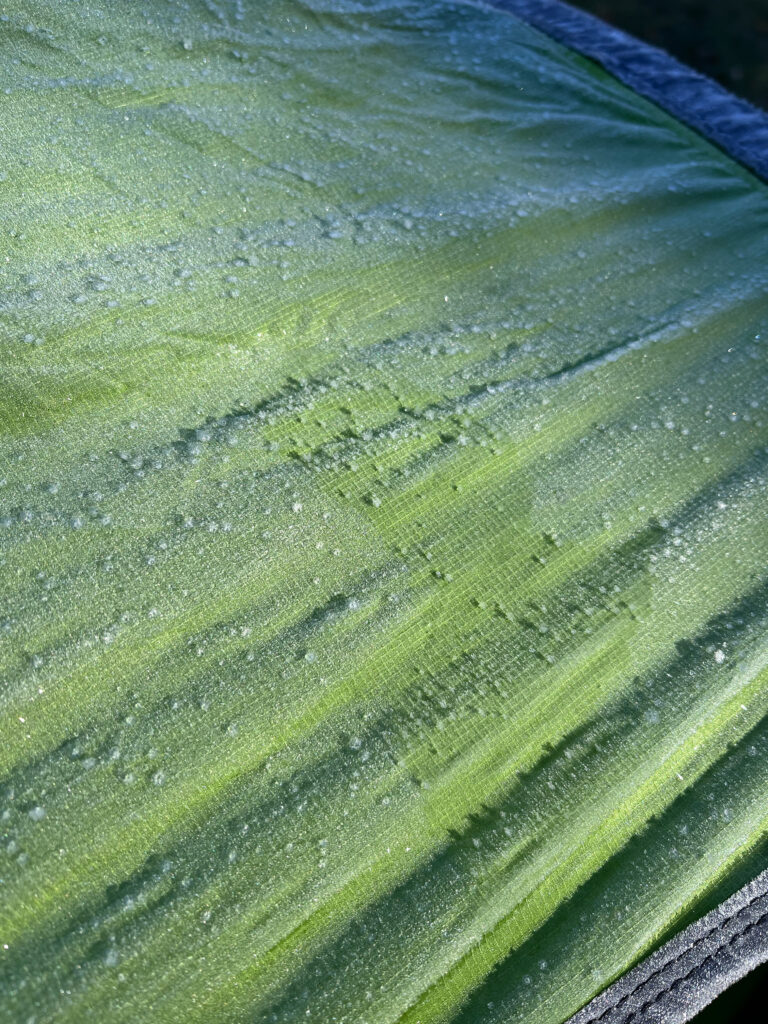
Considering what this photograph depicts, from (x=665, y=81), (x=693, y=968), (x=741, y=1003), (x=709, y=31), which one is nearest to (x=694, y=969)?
(x=693, y=968)

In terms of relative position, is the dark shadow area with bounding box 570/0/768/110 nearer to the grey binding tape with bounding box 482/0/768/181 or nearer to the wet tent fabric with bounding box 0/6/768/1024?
the grey binding tape with bounding box 482/0/768/181

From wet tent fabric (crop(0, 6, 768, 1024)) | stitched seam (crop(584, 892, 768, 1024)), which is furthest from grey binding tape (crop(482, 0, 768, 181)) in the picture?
stitched seam (crop(584, 892, 768, 1024))

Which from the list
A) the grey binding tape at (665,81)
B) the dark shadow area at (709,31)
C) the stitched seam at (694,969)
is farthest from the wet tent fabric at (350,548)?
the dark shadow area at (709,31)

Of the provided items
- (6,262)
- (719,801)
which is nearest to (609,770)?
(719,801)

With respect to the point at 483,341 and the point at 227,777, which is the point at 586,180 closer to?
the point at 483,341

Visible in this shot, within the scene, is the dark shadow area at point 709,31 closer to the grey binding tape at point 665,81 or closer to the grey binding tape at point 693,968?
the grey binding tape at point 665,81
